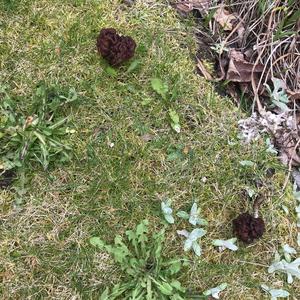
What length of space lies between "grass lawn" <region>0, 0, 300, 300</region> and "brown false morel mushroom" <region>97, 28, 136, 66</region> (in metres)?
0.08

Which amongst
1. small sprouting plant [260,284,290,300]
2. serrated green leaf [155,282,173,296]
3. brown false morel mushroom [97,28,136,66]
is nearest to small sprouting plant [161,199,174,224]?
serrated green leaf [155,282,173,296]

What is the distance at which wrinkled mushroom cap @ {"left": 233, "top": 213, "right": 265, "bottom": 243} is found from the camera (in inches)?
95.7

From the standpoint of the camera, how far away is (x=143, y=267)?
236cm

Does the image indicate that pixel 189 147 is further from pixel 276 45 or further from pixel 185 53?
pixel 276 45

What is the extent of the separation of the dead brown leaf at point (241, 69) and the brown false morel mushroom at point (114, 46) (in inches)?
22.0

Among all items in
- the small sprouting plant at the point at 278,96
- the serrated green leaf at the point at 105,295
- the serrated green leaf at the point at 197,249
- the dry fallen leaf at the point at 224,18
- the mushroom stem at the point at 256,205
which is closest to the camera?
the serrated green leaf at the point at 105,295

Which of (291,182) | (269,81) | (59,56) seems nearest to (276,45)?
(269,81)

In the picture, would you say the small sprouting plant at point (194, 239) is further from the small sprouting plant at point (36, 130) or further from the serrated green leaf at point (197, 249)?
the small sprouting plant at point (36, 130)

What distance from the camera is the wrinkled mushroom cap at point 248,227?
7.97 feet

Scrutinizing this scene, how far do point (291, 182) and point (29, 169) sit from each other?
134 centimetres

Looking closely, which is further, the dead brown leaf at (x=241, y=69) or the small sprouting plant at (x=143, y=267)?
the dead brown leaf at (x=241, y=69)

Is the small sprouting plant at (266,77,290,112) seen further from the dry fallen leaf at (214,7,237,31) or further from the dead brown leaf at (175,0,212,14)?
the dead brown leaf at (175,0,212,14)

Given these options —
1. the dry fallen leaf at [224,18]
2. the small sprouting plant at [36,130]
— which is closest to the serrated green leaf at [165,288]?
the small sprouting plant at [36,130]

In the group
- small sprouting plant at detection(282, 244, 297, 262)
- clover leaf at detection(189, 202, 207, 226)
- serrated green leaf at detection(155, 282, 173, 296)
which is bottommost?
small sprouting plant at detection(282, 244, 297, 262)
